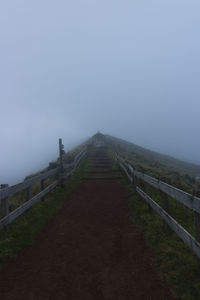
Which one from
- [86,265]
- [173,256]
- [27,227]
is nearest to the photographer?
[86,265]

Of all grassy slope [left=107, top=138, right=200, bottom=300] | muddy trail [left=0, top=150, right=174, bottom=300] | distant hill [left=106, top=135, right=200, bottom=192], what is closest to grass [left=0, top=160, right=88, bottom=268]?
muddy trail [left=0, top=150, right=174, bottom=300]

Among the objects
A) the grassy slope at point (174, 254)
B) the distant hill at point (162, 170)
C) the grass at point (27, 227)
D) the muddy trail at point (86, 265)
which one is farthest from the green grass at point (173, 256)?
the grass at point (27, 227)

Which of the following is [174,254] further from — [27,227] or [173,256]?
[27,227]

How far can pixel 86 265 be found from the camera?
15.3ft

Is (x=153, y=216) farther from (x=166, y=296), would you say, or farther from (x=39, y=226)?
(x=166, y=296)

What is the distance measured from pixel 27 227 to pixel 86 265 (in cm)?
278

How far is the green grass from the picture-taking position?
12.6 feet

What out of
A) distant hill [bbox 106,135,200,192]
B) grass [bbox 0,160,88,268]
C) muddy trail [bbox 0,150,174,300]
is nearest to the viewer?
muddy trail [bbox 0,150,174,300]

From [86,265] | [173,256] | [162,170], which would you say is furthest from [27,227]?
[162,170]

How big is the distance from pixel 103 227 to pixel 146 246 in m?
1.68

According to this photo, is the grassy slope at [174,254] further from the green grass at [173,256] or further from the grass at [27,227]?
the grass at [27,227]

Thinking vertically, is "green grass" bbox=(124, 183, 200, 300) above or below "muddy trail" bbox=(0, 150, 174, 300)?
above

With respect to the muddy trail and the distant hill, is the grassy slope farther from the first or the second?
the distant hill

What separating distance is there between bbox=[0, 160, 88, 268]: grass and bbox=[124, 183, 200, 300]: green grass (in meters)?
2.83
